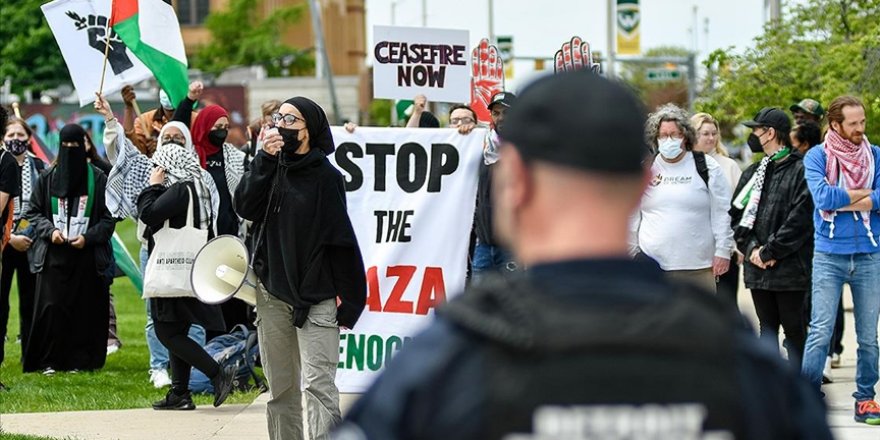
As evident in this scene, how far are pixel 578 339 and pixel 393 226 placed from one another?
7733 mm

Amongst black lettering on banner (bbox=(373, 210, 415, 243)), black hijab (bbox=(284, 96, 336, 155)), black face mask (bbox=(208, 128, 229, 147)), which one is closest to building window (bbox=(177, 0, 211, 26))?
black face mask (bbox=(208, 128, 229, 147))

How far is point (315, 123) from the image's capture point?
705cm

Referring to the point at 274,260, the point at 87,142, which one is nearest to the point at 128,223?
the point at 87,142

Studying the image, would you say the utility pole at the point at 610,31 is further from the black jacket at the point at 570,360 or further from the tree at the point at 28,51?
the black jacket at the point at 570,360

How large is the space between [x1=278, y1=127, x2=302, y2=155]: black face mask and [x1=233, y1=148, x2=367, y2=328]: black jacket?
0.23 feet

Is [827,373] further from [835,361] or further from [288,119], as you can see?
[288,119]

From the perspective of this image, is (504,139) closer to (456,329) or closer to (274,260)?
(456,329)

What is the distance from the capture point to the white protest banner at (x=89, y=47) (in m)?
11.0

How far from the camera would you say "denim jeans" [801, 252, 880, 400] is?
853cm

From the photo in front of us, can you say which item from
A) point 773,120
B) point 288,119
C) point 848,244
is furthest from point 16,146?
point 848,244

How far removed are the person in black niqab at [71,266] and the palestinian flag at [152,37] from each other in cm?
99

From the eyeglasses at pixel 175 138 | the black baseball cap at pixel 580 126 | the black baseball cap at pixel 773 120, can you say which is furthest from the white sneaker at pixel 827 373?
the black baseball cap at pixel 580 126

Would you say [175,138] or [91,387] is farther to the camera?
[91,387]

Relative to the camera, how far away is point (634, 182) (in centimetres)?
223
